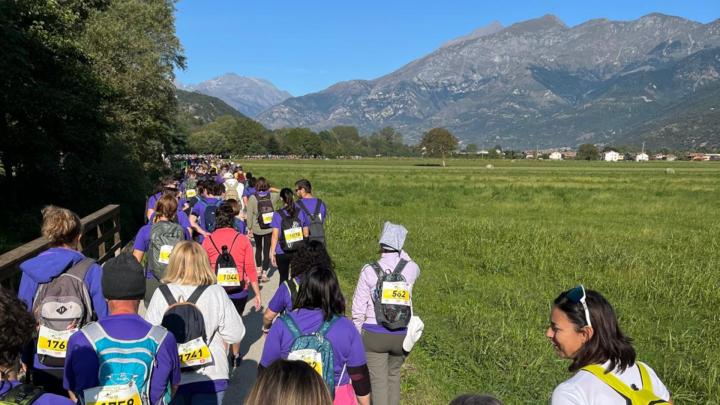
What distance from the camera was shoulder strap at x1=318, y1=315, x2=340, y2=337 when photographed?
10.0 feet

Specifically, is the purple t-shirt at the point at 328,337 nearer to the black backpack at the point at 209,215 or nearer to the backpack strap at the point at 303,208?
the backpack strap at the point at 303,208

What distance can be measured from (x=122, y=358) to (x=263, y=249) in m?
7.56

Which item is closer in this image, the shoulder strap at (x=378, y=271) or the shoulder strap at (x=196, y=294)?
the shoulder strap at (x=196, y=294)

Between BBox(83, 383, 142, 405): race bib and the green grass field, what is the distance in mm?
3256

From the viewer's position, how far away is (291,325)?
9.95 ft

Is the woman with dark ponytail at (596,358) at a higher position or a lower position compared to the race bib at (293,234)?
higher

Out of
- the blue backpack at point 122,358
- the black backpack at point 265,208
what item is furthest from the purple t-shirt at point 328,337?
the black backpack at point 265,208

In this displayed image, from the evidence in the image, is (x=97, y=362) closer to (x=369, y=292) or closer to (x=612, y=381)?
(x=369, y=292)

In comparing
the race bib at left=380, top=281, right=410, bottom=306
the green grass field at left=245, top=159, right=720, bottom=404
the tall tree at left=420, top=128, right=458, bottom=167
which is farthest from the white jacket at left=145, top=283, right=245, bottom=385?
the tall tree at left=420, top=128, right=458, bottom=167

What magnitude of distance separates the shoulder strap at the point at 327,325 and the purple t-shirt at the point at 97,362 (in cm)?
82

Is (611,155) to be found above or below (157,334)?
below

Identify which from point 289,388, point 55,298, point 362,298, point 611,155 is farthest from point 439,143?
point 289,388

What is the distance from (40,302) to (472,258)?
10.5m

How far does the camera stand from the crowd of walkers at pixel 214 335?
2.21 meters
